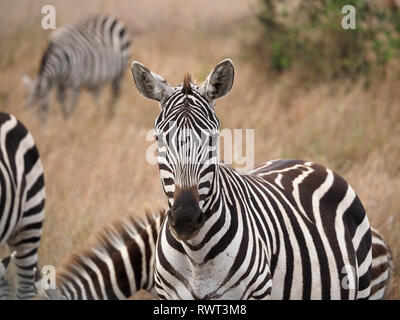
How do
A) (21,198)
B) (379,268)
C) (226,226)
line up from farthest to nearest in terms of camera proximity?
(21,198) → (379,268) → (226,226)

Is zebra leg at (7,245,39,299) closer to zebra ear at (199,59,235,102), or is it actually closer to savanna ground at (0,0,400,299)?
savanna ground at (0,0,400,299)

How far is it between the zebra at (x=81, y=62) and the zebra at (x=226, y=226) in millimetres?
6843

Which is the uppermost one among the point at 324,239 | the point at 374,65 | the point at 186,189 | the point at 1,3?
the point at 1,3

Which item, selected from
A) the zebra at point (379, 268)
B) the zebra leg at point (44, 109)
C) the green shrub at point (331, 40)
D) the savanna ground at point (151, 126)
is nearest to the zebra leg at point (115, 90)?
the savanna ground at point (151, 126)

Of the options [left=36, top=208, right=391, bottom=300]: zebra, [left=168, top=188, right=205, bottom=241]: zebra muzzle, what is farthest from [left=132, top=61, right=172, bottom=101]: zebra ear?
[left=36, top=208, right=391, bottom=300]: zebra

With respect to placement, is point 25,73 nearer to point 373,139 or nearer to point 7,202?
point 373,139

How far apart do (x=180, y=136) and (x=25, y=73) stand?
374 inches

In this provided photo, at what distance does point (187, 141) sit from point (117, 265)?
61.4 inches

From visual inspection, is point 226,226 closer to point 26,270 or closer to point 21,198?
point 21,198

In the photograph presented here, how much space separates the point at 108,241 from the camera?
4.30 m

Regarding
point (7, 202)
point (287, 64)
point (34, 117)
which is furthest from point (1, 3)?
point (7, 202)

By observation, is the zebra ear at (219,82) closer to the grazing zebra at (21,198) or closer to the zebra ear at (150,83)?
A: the zebra ear at (150,83)

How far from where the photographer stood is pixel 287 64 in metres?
10.5

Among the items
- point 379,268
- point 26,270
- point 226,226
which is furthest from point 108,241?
point 379,268
